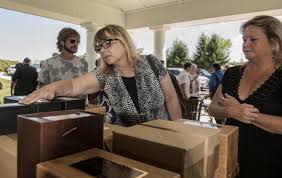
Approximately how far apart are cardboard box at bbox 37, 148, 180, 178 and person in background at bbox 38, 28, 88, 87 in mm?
1760

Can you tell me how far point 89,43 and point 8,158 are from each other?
4.56 m

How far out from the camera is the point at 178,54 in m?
20.5

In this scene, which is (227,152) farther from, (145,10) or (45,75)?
(145,10)

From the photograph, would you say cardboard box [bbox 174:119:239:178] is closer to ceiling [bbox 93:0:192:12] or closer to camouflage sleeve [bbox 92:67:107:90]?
camouflage sleeve [bbox 92:67:107:90]

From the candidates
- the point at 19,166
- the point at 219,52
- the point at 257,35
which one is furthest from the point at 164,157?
the point at 219,52

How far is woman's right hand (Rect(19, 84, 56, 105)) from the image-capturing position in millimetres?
946

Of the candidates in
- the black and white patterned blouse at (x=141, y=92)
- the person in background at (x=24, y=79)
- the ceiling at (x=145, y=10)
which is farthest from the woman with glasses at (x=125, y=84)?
the person in background at (x=24, y=79)

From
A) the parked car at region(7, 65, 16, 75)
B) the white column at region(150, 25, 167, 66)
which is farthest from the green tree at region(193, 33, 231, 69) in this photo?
the parked car at region(7, 65, 16, 75)

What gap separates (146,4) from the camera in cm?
510

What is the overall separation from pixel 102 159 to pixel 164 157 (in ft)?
0.45

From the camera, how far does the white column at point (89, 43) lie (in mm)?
4891

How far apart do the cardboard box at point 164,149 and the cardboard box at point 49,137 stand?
8 centimetres

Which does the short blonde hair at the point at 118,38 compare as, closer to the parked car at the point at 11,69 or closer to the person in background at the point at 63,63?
the person in background at the point at 63,63

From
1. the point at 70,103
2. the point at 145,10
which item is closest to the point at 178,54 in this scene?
the point at 145,10
